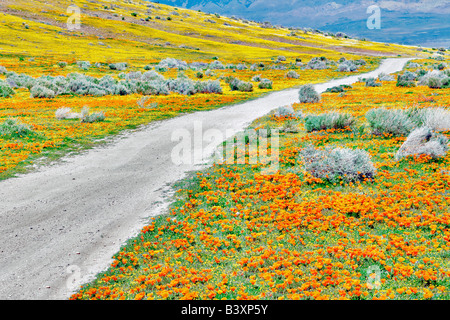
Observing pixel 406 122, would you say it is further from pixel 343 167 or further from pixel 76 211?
pixel 76 211

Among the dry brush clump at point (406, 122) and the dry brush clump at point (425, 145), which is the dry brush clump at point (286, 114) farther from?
the dry brush clump at point (425, 145)

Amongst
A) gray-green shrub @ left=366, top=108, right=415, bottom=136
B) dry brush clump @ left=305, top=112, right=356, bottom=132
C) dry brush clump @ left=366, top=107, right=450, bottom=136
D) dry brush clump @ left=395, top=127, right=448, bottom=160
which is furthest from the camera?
dry brush clump @ left=305, top=112, right=356, bottom=132

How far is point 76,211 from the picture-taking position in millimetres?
9242

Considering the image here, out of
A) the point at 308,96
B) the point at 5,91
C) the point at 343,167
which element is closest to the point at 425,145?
the point at 343,167

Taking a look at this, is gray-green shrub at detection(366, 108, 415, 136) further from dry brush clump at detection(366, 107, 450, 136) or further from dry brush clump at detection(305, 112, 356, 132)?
dry brush clump at detection(305, 112, 356, 132)

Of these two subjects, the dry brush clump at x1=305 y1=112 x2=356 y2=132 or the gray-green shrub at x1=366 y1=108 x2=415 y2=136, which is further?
the dry brush clump at x1=305 y1=112 x2=356 y2=132

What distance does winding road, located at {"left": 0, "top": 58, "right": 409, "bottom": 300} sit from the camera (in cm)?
655

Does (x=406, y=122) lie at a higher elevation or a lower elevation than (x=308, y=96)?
lower

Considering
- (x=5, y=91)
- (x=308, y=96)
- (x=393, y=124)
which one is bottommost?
(x=393, y=124)

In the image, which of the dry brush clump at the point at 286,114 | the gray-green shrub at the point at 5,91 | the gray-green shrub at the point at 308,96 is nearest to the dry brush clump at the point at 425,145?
the dry brush clump at the point at 286,114

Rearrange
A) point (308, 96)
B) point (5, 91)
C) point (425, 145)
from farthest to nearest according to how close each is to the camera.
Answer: point (5, 91) → point (308, 96) → point (425, 145)

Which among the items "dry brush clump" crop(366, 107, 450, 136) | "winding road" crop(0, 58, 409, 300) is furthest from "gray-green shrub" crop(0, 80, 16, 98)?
"dry brush clump" crop(366, 107, 450, 136)

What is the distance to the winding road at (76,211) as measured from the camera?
6555 mm
